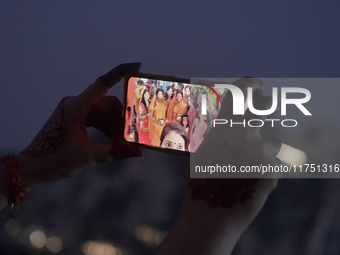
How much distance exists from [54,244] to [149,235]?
336cm

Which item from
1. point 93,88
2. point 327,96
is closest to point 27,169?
point 93,88

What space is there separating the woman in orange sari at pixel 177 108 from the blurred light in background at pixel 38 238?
7.77m

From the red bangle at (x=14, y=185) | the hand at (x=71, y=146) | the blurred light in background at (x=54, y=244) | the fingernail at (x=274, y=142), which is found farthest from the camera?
the blurred light in background at (x=54, y=244)

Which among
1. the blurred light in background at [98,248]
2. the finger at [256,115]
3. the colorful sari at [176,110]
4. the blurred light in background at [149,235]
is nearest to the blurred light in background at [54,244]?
the blurred light in background at [98,248]

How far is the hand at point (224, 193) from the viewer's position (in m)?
0.85

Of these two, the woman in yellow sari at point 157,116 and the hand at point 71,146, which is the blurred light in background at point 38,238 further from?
the woman in yellow sari at point 157,116

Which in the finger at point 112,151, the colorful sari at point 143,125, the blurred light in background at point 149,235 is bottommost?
the blurred light in background at point 149,235

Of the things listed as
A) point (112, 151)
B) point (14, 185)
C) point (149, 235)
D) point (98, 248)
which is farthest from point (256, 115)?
point (98, 248)

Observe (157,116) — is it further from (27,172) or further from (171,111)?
(27,172)

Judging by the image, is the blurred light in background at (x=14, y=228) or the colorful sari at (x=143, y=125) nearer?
the colorful sari at (x=143, y=125)

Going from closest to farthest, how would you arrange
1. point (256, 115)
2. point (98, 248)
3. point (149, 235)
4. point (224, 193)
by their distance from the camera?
point (224, 193) < point (256, 115) < point (149, 235) < point (98, 248)

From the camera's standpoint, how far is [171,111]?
1.36 metres

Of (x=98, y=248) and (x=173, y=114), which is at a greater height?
(x=173, y=114)

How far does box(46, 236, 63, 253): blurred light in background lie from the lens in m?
7.35
